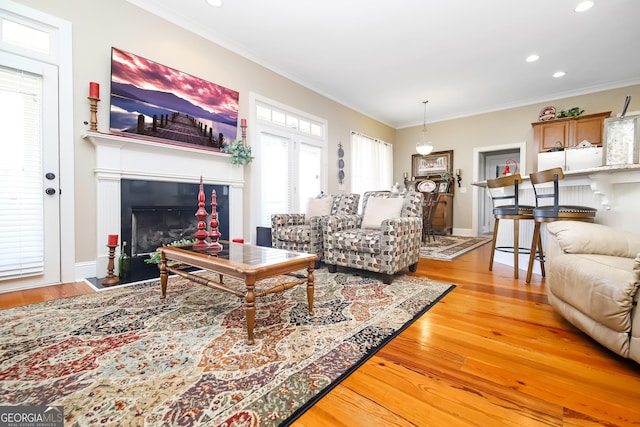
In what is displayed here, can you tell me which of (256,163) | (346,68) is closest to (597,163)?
(346,68)

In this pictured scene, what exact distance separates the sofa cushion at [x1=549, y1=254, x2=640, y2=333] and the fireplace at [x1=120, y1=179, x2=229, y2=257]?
3451 mm

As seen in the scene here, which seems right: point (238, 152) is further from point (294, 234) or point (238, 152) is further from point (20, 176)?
point (20, 176)

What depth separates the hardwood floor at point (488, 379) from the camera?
1008 millimetres

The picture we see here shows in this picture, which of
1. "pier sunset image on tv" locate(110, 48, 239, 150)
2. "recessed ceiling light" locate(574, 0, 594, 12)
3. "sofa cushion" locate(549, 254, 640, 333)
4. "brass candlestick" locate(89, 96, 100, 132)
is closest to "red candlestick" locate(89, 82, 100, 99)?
"brass candlestick" locate(89, 96, 100, 132)

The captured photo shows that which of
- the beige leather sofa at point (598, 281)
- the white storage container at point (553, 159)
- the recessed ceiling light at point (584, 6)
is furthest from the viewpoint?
the white storage container at point (553, 159)

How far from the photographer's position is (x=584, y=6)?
3049 millimetres

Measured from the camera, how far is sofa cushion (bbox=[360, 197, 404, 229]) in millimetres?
3070

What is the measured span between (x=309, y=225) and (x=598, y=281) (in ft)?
8.65

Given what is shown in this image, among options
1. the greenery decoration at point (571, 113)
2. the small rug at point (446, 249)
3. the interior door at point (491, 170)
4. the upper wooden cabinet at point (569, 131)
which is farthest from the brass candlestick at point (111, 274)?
the interior door at point (491, 170)

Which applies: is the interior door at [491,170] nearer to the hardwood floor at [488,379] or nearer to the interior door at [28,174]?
the hardwood floor at [488,379]

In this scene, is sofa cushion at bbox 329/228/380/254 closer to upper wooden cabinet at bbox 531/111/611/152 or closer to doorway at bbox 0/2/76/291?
doorway at bbox 0/2/76/291

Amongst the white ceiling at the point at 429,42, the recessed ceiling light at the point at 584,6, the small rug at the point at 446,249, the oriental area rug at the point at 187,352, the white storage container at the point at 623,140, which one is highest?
the white ceiling at the point at 429,42

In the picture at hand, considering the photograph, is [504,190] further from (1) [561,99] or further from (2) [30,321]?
(2) [30,321]

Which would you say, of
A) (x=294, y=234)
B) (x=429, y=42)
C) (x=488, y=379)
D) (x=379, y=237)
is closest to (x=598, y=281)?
(x=488, y=379)
